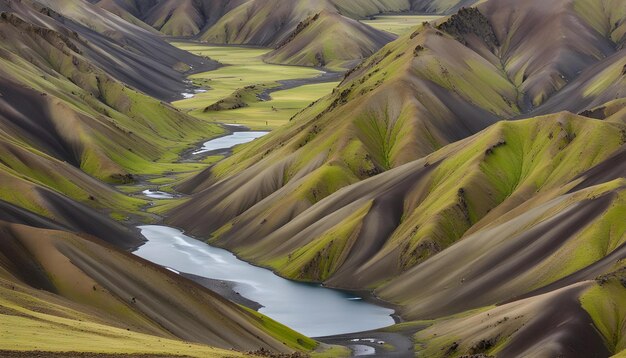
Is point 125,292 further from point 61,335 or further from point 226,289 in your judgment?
point 226,289

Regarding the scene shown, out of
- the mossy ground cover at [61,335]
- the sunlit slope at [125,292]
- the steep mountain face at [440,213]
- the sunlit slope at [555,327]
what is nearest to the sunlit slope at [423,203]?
the steep mountain face at [440,213]

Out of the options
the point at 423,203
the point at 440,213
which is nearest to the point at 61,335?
the point at 440,213

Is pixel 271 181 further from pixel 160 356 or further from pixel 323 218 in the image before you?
pixel 160 356

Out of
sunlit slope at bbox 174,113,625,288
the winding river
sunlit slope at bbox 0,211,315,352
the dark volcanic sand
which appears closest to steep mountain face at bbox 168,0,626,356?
sunlit slope at bbox 174,113,625,288

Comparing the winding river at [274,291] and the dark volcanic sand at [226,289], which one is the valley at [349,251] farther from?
the winding river at [274,291]

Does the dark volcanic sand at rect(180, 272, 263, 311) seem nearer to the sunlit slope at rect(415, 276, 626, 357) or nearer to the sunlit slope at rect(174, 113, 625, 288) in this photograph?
the sunlit slope at rect(174, 113, 625, 288)

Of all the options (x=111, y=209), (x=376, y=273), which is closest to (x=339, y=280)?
(x=376, y=273)

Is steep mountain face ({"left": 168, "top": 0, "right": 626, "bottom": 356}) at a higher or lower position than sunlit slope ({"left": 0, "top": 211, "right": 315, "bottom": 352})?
higher

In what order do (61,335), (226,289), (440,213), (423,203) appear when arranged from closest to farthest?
1. (61,335)
2. (226,289)
3. (440,213)
4. (423,203)
